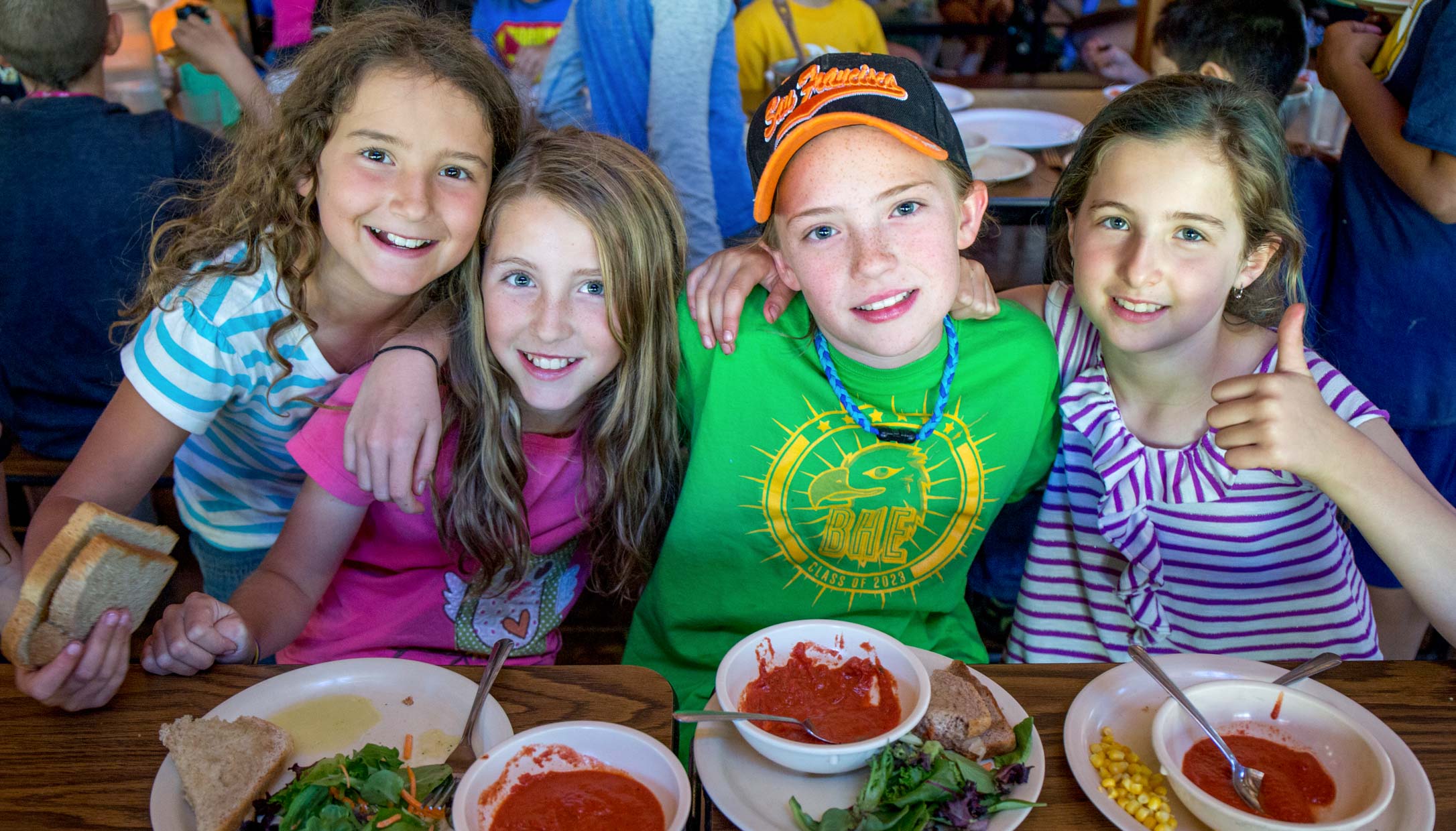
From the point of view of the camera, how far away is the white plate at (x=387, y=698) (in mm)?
1193

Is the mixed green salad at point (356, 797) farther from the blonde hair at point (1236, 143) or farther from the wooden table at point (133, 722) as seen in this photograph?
the blonde hair at point (1236, 143)

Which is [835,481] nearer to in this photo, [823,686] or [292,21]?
[823,686]

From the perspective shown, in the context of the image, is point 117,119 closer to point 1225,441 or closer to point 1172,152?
point 1172,152

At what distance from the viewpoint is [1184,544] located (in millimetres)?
1716

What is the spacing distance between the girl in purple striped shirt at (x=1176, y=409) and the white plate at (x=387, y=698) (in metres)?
1.08

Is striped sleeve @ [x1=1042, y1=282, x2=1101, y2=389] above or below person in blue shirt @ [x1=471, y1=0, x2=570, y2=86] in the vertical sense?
below

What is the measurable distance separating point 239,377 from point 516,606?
0.68 metres

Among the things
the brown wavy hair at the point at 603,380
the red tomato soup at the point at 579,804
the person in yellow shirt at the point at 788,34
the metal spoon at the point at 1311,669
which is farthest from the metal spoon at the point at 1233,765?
the person in yellow shirt at the point at 788,34

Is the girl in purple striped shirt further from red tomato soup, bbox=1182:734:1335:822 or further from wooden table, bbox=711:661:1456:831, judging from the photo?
red tomato soup, bbox=1182:734:1335:822

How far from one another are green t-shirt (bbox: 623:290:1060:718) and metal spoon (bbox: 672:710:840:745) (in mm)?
549

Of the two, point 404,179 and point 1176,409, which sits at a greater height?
point 404,179

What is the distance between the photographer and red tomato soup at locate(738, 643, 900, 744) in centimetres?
115

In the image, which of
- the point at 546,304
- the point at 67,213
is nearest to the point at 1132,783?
Answer: the point at 546,304

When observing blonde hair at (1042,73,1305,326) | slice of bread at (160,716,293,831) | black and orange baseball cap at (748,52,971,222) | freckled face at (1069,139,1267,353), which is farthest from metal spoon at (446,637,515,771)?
blonde hair at (1042,73,1305,326)
